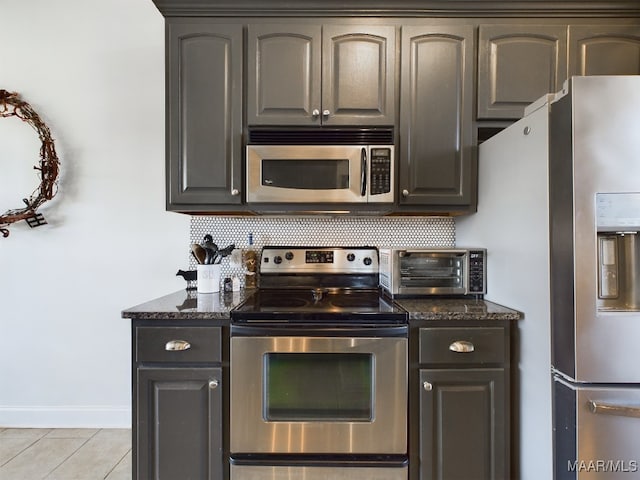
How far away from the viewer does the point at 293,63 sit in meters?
1.72

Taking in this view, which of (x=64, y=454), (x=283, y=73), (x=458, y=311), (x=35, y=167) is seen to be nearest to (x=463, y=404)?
(x=458, y=311)

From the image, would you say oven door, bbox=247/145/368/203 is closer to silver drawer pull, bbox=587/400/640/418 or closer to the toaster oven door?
the toaster oven door

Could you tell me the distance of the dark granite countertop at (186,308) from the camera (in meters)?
1.38

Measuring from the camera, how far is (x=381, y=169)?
1.69m

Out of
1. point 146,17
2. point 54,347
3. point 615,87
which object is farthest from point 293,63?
point 54,347

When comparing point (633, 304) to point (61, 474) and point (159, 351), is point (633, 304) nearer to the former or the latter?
point (159, 351)

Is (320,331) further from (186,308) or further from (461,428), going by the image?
(461,428)

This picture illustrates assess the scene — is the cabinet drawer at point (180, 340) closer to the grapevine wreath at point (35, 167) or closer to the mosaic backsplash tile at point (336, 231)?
the mosaic backsplash tile at point (336, 231)

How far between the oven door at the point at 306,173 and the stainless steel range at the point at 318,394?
1.94ft

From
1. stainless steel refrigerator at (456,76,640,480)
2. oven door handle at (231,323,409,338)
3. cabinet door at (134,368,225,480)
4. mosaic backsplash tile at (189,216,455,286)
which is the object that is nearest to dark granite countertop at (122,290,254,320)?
oven door handle at (231,323,409,338)

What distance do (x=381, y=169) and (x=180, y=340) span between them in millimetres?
1204

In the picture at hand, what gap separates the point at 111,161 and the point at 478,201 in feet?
7.28

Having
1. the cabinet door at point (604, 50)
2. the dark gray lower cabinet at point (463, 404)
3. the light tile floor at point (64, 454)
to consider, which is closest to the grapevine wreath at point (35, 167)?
the light tile floor at point (64, 454)

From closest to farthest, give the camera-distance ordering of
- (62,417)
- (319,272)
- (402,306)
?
(402,306) → (319,272) → (62,417)
